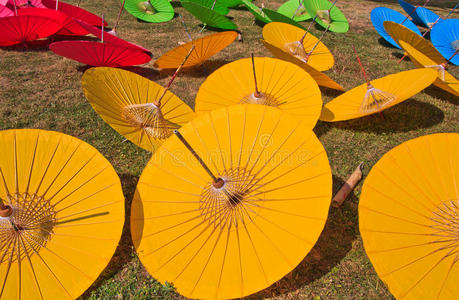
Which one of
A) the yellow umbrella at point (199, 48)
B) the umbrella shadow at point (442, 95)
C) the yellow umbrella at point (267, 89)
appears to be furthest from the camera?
the umbrella shadow at point (442, 95)

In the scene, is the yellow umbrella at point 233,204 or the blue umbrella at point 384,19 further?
the blue umbrella at point 384,19

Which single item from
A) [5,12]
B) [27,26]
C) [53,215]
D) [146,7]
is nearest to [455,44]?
[146,7]

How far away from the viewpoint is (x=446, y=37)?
7246 mm

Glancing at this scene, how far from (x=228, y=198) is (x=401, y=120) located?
4.17 m

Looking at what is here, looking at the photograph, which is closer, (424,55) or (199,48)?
(199,48)

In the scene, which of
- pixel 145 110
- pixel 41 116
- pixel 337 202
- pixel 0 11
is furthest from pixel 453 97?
pixel 0 11

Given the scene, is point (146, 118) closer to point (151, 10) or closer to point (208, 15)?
point (208, 15)

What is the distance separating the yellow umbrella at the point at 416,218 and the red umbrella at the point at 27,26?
22.2 ft

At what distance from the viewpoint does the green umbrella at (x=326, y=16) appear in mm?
8912

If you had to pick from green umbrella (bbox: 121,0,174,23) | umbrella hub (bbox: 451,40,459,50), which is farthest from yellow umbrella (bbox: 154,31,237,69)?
umbrella hub (bbox: 451,40,459,50)

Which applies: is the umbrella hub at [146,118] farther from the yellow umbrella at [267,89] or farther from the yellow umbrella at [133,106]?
the yellow umbrella at [267,89]

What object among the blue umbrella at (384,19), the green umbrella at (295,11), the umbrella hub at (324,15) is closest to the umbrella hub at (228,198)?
the blue umbrella at (384,19)

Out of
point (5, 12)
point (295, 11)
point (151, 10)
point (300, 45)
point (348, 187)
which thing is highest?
point (5, 12)

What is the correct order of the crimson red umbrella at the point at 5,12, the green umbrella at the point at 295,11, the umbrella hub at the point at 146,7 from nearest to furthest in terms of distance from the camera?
the crimson red umbrella at the point at 5,12, the umbrella hub at the point at 146,7, the green umbrella at the point at 295,11
